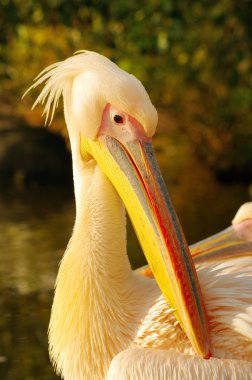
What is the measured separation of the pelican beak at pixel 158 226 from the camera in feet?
11.8

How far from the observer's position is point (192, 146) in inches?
635

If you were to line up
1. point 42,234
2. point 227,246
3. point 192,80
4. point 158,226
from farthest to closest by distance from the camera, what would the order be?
point 192,80
point 42,234
point 227,246
point 158,226

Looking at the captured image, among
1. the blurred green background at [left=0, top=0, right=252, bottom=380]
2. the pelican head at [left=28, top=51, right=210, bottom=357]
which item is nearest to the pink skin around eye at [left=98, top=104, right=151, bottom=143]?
the pelican head at [left=28, top=51, right=210, bottom=357]

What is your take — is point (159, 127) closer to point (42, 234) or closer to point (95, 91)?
point (42, 234)

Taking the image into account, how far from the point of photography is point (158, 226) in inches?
145

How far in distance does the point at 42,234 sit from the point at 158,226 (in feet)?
23.0

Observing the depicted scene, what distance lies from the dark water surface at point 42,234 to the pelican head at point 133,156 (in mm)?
1968

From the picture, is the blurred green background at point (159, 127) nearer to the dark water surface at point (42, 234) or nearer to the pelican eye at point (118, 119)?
the dark water surface at point (42, 234)

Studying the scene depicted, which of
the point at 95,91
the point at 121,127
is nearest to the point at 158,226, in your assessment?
the point at 121,127

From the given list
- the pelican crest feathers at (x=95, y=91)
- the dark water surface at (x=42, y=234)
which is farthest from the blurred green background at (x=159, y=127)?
the pelican crest feathers at (x=95, y=91)

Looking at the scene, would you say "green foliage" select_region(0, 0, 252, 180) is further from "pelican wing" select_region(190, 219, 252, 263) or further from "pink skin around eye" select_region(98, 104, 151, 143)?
"pink skin around eye" select_region(98, 104, 151, 143)

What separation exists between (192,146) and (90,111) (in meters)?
12.3

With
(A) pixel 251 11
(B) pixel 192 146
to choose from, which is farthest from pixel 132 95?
(B) pixel 192 146

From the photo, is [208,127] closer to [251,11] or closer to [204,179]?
[204,179]
